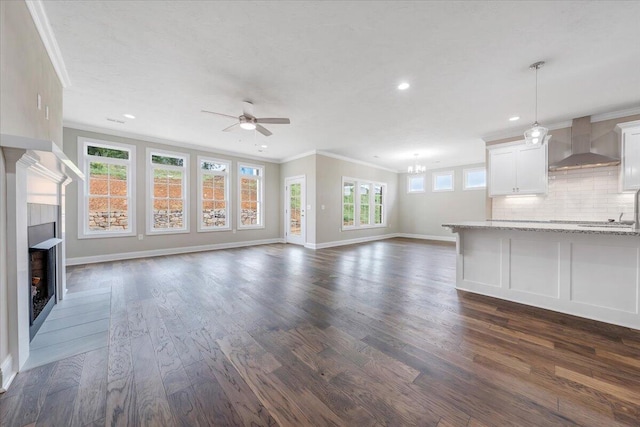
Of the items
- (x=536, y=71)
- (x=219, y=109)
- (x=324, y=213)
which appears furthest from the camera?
(x=324, y=213)

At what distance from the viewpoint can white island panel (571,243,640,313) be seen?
2.30 m

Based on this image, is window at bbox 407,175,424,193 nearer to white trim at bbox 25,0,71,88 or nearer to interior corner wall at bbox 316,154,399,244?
interior corner wall at bbox 316,154,399,244

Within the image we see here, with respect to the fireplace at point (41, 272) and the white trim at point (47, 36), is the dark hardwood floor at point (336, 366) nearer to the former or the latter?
the fireplace at point (41, 272)

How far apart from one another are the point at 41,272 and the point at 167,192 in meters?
3.58

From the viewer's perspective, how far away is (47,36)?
7.44 ft

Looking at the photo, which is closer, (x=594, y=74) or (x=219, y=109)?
(x=594, y=74)

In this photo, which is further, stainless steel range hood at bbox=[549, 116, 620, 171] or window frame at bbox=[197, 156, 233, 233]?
window frame at bbox=[197, 156, 233, 233]

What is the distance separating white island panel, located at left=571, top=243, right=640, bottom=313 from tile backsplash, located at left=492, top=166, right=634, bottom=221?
2.48 m

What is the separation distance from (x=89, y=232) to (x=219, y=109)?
380 centimetres

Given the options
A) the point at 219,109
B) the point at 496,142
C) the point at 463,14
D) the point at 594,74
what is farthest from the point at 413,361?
the point at 496,142

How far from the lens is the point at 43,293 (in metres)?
2.56

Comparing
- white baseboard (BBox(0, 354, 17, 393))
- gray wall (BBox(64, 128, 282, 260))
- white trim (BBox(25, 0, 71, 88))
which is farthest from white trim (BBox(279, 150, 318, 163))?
white baseboard (BBox(0, 354, 17, 393))

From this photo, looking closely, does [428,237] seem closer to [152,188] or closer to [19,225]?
[152,188]

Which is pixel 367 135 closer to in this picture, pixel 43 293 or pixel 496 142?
pixel 496 142
